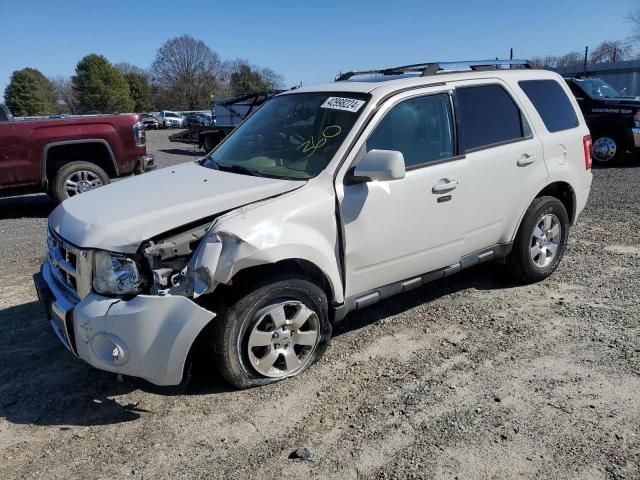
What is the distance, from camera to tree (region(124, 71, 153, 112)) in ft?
262

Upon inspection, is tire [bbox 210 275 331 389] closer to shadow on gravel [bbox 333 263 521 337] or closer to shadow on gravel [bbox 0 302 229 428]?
shadow on gravel [bbox 0 302 229 428]

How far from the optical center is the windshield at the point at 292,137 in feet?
12.4

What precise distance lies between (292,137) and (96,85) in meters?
76.0

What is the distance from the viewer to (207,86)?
278 ft

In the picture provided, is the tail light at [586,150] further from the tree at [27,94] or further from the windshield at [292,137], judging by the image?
the tree at [27,94]

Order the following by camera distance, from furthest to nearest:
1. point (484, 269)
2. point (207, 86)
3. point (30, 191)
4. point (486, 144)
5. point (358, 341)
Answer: point (207, 86), point (30, 191), point (484, 269), point (486, 144), point (358, 341)

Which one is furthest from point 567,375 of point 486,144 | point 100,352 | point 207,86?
point 207,86

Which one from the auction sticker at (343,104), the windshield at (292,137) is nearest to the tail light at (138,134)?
the windshield at (292,137)

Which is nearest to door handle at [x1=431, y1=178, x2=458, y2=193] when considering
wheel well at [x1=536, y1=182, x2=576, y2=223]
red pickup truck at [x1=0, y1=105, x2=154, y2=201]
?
wheel well at [x1=536, y1=182, x2=576, y2=223]

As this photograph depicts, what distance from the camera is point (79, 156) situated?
350 inches

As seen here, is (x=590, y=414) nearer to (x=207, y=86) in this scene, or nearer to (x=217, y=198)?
(x=217, y=198)

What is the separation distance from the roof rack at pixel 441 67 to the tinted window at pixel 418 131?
356mm

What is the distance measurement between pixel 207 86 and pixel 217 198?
86.4 meters

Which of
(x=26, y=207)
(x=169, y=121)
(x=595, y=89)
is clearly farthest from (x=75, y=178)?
(x=169, y=121)
